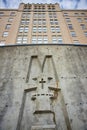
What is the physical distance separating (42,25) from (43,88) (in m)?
30.0

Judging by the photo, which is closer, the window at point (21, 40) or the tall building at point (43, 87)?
the tall building at point (43, 87)

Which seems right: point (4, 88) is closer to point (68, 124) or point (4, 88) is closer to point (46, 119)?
point (46, 119)

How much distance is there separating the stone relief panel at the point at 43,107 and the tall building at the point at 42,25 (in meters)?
21.5

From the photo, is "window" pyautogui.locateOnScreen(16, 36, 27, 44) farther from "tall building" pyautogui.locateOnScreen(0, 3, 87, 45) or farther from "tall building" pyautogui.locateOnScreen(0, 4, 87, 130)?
"tall building" pyautogui.locateOnScreen(0, 4, 87, 130)

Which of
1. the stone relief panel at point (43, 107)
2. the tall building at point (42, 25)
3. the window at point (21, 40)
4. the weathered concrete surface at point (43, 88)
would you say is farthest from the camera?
the tall building at point (42, 25)

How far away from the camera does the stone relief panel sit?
3.78 metres

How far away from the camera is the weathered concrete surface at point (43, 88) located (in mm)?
4105

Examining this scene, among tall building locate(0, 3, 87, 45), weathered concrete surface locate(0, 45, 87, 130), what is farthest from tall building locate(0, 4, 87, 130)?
tall building locate(0, 3, 87, 45)

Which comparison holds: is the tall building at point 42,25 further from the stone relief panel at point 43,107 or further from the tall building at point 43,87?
the stone relief panel at point 43,107

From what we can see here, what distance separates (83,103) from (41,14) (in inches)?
1472

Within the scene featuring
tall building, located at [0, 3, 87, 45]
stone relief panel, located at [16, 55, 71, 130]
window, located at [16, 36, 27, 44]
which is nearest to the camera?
stone relief panel, located at [16, 55, 71, 130]

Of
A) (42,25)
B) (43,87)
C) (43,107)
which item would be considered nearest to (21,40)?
(42,25)

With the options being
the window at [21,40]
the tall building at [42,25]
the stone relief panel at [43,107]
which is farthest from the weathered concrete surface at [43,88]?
the window at [21,40]

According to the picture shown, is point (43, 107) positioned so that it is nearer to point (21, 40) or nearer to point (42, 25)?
point (21, 40)
